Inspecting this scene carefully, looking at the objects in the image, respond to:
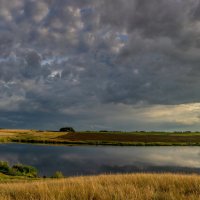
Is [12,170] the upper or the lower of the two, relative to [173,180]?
lower

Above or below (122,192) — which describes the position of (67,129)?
above

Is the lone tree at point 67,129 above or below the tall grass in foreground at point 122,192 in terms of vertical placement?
above

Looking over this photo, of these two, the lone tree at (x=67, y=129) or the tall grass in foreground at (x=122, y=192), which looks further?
the lone tree at (x=67, y=129)

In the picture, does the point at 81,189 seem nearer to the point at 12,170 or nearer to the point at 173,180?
the point at 173,180

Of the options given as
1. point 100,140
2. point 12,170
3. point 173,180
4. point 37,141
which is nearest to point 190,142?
point 100,140

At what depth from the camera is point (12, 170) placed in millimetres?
36281

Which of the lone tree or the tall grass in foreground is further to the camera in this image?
the lone tree

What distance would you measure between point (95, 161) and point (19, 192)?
5041 centimetres

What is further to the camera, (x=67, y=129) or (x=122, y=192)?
(x=67, y=129)

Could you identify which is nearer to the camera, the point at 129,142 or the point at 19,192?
the point at 19,192

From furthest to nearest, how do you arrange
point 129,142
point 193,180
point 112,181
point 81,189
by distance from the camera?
1. point 129,142
2. point 112,181
3. point 193,180
4. point 81,189

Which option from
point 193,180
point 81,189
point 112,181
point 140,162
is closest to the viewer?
point 81,189

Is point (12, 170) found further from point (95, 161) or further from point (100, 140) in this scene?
point (100, 140)

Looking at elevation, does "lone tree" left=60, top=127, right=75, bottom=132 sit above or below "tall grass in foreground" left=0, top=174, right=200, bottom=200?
above
